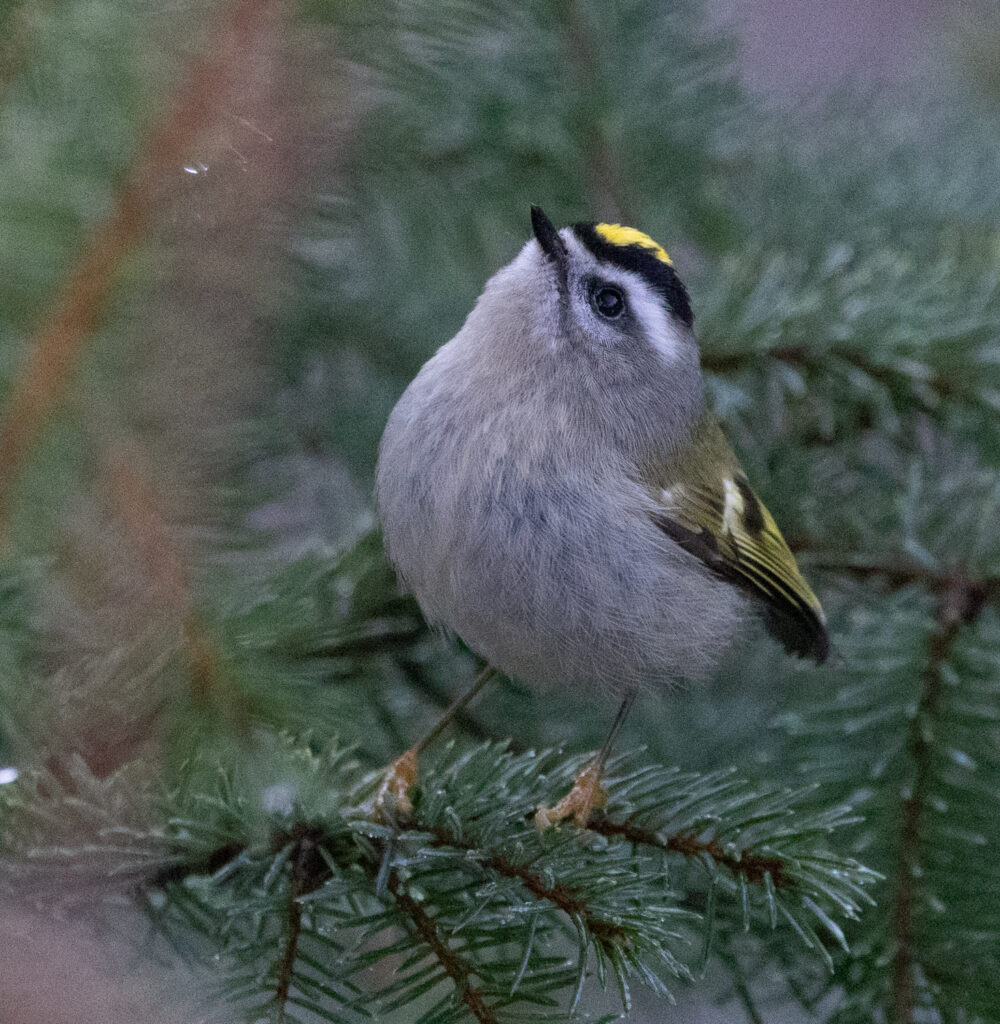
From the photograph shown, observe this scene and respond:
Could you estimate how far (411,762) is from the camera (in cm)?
111

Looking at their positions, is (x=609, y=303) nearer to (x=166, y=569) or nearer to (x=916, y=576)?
(x=916, y=576)

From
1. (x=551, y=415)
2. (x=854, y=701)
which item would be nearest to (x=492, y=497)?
(x=551, y=415)

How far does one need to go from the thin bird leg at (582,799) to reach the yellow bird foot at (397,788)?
106 millimetres

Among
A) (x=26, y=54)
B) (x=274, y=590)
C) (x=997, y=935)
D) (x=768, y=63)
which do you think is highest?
(x=768, y=63)

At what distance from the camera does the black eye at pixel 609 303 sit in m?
1.28

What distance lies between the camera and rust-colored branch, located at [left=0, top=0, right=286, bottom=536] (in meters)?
0.69

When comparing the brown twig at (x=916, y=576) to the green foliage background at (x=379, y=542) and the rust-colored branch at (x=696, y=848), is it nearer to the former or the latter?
the green foliage background at (x=379, y=542)

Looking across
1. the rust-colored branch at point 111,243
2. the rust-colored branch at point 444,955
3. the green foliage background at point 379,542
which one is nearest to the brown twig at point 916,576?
the green foliage background at point 379,542

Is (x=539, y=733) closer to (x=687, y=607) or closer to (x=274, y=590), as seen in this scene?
(x=687, y=607)

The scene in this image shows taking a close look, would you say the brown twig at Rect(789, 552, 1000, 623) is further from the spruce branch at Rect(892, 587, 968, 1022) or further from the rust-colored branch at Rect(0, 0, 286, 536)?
the rust-colored branch at Rect(0, 0, 286, 536)

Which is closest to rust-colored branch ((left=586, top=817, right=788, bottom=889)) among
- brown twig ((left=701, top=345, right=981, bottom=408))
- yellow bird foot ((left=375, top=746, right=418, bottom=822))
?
yellow bird foot ((left=375, top=746, right=418, bottom=822))

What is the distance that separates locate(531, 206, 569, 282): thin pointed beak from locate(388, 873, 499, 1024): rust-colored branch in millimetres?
681

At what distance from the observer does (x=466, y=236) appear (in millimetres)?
1384

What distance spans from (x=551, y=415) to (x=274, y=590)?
0.41m
